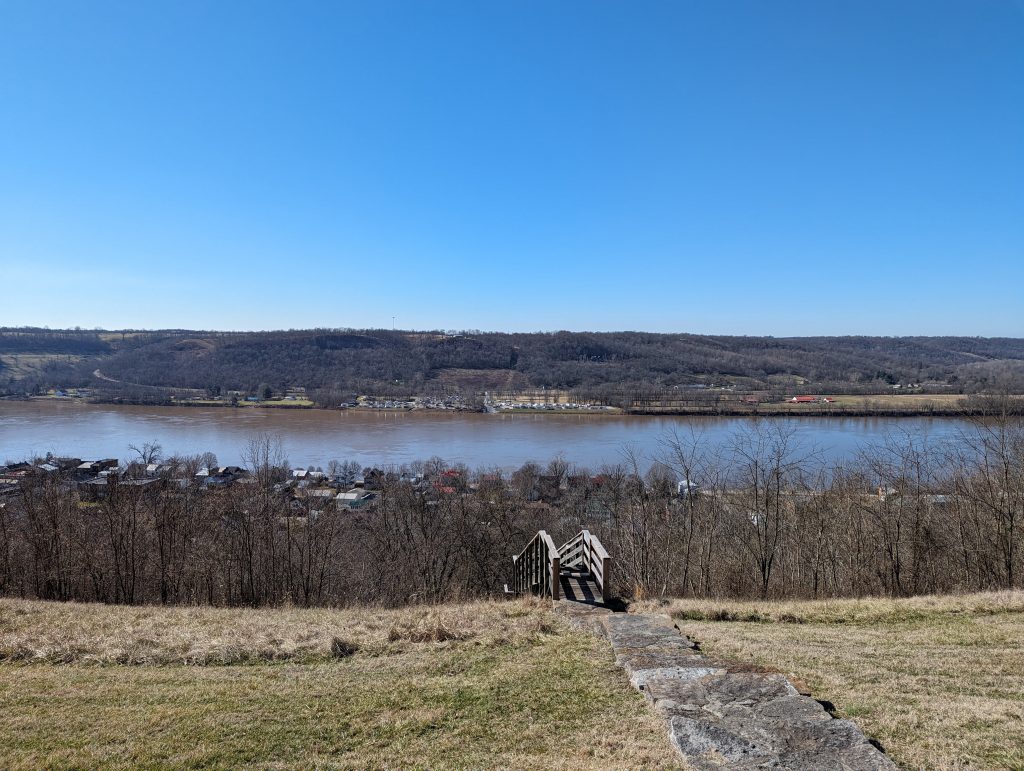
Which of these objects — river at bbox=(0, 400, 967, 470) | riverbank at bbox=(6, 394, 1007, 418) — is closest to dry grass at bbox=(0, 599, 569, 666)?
river at bbox=(0, 400, 967, 470)

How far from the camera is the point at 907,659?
5359 millimetres

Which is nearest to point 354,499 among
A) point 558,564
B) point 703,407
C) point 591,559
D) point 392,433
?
point 591,559

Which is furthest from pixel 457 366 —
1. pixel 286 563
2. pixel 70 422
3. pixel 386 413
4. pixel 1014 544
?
pixel 1014 544

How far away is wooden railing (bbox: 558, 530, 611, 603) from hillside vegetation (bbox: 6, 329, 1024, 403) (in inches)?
2315

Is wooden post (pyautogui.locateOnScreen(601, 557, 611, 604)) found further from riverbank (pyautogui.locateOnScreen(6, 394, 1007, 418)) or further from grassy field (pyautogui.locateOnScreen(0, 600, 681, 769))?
riverbank (pyautogui.locateOnScreen(6, 394, 1007, 418))

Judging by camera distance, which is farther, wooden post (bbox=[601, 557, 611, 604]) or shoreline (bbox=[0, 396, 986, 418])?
shoreline (bbox=[0, 396, 986, 418])

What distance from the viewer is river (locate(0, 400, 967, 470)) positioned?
118ft

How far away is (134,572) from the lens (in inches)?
546

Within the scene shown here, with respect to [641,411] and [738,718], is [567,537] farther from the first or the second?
[641,411]

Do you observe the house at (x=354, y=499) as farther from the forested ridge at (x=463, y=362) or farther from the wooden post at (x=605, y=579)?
the forested ridge at (x=463, y=362)

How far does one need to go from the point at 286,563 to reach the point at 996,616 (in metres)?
14.1

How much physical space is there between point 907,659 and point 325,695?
4.98m

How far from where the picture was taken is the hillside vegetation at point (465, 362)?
81438 mm

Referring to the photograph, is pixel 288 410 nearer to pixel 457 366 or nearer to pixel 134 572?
pixel 457 366
